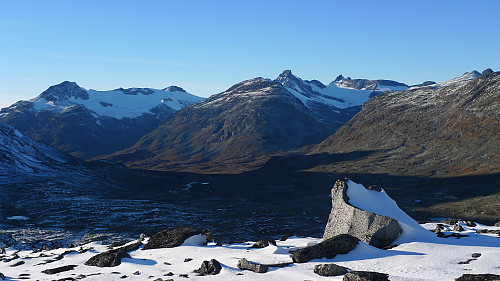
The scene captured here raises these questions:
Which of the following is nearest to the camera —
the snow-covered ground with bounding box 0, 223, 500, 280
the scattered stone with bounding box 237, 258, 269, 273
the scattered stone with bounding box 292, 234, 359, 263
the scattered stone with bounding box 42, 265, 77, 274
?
the snow-covered ground with bounding box 0, 223, 500, 280

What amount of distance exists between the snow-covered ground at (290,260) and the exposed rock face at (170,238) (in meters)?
1.16

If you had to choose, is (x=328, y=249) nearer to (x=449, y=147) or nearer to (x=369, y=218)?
(x=369, y=218)

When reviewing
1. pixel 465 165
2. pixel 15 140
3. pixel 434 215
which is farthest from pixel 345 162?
pixel 15 140

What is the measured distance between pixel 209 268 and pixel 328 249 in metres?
8.03

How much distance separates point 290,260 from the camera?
29.8 metres

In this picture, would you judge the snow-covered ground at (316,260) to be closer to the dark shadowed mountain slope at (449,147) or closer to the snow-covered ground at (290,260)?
the snow-covered ground at (290,260)

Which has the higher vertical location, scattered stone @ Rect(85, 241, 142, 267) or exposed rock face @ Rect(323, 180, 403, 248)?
exposed rock face @ Rect(323, 180, 403, 248)

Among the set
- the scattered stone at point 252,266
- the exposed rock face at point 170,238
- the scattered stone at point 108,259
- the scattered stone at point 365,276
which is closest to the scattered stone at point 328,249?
the scattered stone at point 252,266

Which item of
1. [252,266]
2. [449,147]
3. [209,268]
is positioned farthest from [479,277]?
[449,147]

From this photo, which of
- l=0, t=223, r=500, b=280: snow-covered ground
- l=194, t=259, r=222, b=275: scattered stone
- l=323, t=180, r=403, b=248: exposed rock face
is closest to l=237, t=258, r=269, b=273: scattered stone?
l=0, t=223, r=500, b=280: snow-covered ground

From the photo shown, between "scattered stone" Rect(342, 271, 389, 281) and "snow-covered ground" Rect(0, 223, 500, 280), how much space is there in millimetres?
630

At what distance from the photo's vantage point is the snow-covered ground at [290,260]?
25.3m

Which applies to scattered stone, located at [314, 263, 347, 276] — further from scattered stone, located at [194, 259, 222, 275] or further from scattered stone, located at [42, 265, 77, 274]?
scattered stone, located at [42, 265, 77, 274]

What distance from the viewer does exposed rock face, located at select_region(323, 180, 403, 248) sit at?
32.9 metres
